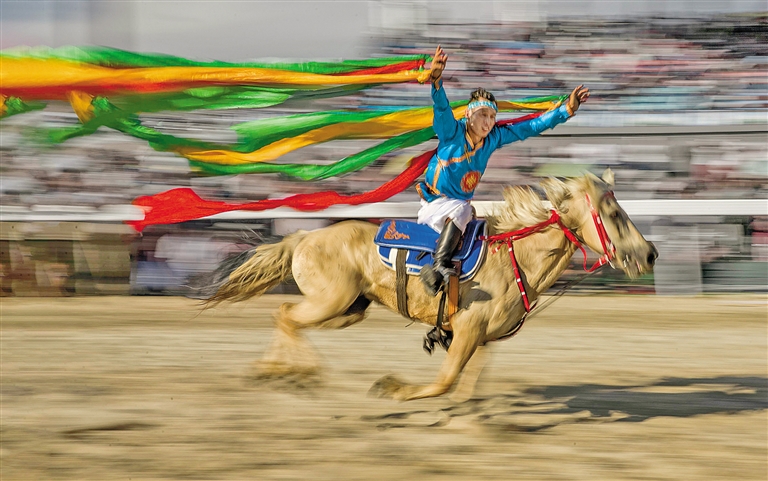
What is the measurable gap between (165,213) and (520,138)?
2417mm

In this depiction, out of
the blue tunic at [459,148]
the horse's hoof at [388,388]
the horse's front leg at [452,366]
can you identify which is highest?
the blue tunic at [459,148]

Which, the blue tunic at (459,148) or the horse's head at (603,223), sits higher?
the blue tunic at (459,148)

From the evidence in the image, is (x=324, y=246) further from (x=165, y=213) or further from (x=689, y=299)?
(x=689, y=299)

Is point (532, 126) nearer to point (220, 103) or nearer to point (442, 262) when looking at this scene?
point (442, 262)

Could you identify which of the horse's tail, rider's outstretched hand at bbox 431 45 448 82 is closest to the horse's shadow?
the horse's tail

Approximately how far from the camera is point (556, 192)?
198 inches

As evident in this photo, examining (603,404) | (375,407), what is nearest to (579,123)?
(603,404)

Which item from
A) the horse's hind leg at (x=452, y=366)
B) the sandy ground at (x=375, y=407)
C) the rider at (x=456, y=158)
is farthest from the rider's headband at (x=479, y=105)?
the sandy ground at (x=375, y=407)

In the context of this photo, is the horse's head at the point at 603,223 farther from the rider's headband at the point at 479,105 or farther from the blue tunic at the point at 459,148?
the rider's headband at the point at 479,105

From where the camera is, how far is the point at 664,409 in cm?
550

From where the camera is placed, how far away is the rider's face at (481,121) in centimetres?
479

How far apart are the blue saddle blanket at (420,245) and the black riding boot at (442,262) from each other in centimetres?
7

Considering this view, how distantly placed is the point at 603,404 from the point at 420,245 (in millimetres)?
1909

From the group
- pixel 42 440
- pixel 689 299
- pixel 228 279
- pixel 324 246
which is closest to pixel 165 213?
pixel 228 279
